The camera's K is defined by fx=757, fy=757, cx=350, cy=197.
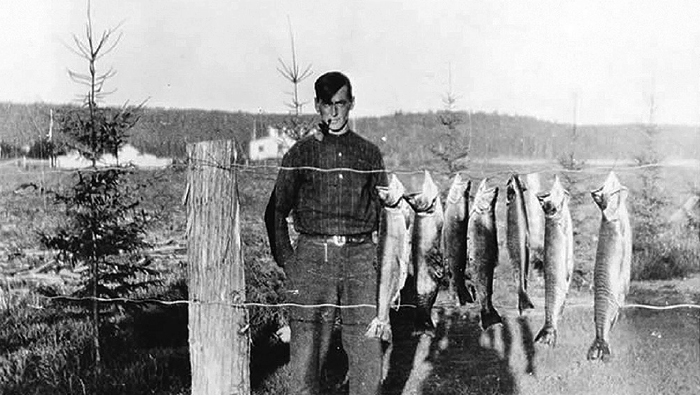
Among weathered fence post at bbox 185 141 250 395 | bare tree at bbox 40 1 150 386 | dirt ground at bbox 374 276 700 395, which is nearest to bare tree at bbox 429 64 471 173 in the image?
dirt ground at bbox 374 276 700 395

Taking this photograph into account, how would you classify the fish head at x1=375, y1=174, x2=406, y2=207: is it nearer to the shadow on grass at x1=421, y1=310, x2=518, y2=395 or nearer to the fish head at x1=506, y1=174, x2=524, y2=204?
the fish head at x1=506, y1=174, x2=524, y2=204

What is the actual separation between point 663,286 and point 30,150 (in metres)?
6.23

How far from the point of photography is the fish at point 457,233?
3859 millimetres

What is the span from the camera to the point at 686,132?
7.81 metres

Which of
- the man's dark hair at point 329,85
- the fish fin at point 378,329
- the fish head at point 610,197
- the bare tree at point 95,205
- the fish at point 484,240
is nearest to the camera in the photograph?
the fish head at point 610,197

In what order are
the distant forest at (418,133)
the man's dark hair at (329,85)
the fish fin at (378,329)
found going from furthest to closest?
1. the distant forest at (418,133)
2. the man's dark hair at (329,85)
3. the fish fin at (378,329)

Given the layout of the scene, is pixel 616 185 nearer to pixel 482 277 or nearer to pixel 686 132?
pixel 482 277

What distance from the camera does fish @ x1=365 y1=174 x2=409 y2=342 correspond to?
392 centimetres

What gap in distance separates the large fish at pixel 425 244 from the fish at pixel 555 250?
54 cm

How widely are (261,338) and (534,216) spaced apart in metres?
3.10

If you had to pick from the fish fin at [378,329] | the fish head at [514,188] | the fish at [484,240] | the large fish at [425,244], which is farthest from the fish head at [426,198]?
the fish fin at [378,329]

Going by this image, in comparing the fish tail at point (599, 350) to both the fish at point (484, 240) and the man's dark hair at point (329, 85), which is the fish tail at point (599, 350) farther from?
the man's dark hair at point (329, 85)

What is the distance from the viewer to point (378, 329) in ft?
13.0

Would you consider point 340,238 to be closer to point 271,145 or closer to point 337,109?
point 337,109
